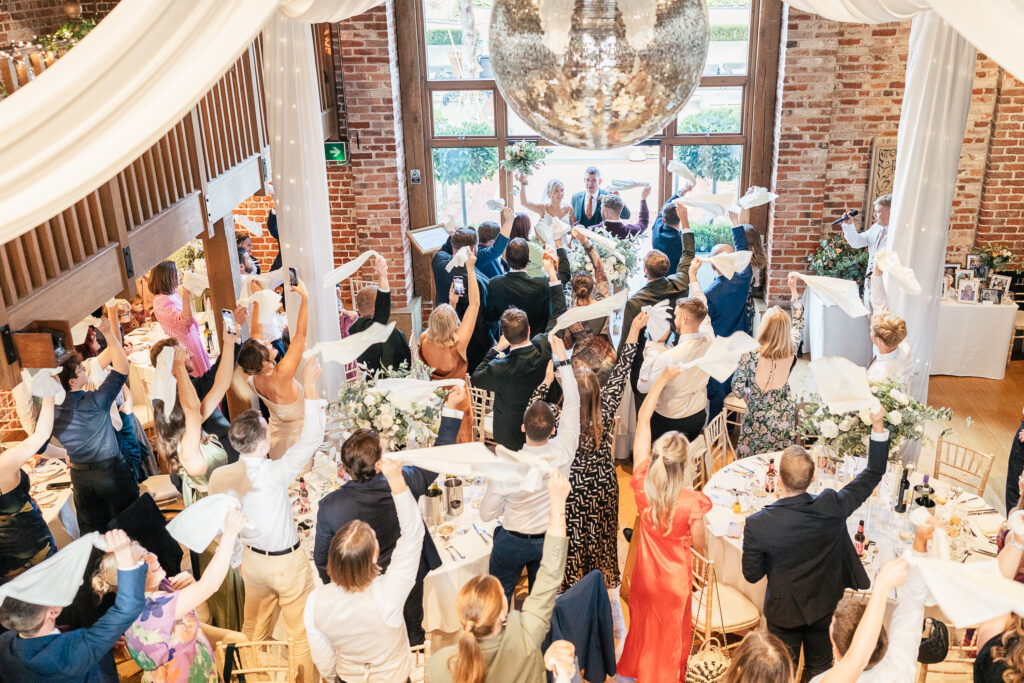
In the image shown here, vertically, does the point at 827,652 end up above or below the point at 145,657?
below

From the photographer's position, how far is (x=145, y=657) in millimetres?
3217

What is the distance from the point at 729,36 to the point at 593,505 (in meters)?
5.31

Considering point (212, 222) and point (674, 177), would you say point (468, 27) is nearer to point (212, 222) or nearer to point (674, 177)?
point (674, 177)

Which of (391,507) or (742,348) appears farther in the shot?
(742,348)

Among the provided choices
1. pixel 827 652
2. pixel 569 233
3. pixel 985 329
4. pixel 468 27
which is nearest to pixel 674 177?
pixel 569 233

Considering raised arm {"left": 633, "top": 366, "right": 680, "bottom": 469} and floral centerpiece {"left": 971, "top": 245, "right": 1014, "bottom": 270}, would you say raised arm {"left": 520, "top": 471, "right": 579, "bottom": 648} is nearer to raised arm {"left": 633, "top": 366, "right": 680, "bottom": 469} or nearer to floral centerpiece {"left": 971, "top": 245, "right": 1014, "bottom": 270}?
raised arm {"left": 633, "top": 366, "right": 680, "bottom": 469}

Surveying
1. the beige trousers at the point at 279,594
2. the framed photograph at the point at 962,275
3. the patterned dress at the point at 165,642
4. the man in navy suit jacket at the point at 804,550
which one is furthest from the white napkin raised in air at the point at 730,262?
the patterned dress at the point at 165,642

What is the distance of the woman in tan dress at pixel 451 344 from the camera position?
536 centimetres

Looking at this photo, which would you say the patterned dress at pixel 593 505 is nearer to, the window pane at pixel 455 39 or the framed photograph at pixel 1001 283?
the window pane at pixel 455 39

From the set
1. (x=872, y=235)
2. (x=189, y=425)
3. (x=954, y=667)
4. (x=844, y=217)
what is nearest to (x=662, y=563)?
(x=954, y=667)

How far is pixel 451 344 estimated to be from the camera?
5.43m

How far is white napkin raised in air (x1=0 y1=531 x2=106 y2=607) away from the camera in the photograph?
8.95 ft

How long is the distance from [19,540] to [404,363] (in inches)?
85.8

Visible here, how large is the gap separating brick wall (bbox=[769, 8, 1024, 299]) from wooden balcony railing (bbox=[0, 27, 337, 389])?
453cm
